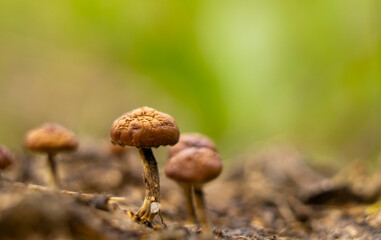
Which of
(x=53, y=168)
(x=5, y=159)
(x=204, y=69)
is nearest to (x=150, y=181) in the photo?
(x=5, y=159)

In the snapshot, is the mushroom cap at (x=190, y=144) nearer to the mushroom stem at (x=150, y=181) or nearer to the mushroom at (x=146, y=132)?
the mushroom stem at (x=150, y=181)

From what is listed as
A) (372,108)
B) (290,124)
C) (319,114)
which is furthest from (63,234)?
(290,124)

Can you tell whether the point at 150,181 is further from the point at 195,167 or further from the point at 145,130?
the point at 145,130

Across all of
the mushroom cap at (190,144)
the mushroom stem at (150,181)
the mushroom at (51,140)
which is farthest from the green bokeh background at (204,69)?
the mushroom stem at (150,181)

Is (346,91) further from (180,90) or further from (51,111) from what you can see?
(51,111)

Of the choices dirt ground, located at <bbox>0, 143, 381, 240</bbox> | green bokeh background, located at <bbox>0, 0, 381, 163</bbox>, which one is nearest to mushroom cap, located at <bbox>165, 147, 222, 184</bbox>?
dirt ground, located at <bbox>0, 143, 381, 240</bbox>
